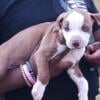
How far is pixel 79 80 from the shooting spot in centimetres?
217

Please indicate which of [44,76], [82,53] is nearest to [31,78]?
[44,76]

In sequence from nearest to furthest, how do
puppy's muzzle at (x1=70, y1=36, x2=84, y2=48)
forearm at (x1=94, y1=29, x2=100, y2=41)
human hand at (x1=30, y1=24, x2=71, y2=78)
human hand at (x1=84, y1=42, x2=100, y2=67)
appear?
puppy's muzzle at (x1=70, y1=36, x2=84, y2=48), human hand at (x1=30, y1=24, x2=71, y2=78), human hand at (x1=84, y1=42, x2=100, y2=67), forearm at (x1=94, y1=29, x2=100, y2=41)

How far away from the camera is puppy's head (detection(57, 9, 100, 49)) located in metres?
1.97

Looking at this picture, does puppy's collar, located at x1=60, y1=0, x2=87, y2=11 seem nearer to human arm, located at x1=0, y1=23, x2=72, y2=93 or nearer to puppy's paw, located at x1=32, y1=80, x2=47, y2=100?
human arm, located at x1=0, y1=23, x2=72, y2=93

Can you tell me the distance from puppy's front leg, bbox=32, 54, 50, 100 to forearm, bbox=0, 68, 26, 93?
112mm

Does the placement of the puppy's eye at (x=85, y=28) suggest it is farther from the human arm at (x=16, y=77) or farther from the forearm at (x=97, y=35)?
the forearm at (x=97, y=35)

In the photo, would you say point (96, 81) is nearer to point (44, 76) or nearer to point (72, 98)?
point (72, 98)

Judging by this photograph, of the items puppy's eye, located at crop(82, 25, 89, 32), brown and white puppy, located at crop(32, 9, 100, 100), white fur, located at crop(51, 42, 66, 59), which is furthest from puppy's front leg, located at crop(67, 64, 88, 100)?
puppy's eye, located at crop(82, 25, 89, 32)

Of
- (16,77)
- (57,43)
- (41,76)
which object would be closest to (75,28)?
(57,43)

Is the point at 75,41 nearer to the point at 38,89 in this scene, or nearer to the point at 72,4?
the point at 38,89

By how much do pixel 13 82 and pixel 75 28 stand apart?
0.38 meters

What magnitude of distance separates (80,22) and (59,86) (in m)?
0.37

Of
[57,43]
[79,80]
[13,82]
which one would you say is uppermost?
[57,43]

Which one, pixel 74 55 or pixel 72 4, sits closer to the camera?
pixel 74 55
